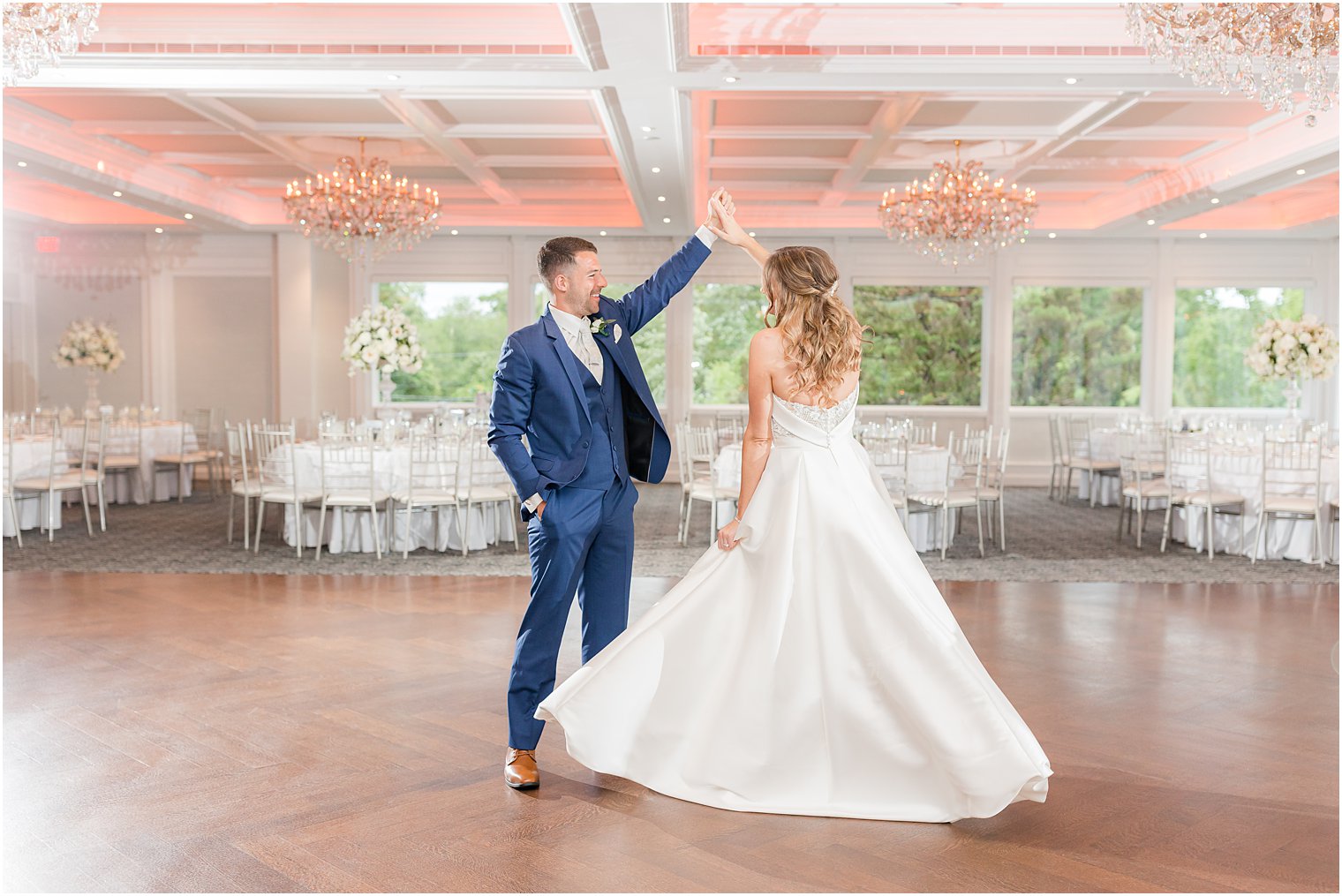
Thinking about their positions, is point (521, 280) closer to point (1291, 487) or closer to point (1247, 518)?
point (1247, 518)

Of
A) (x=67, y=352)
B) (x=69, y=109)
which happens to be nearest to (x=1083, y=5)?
(x=69, y=109)

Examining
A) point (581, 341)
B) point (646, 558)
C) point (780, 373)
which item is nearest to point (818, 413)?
point (780, 373)

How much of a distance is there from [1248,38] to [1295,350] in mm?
5526

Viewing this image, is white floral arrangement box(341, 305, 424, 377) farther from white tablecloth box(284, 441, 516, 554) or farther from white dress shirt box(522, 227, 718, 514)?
white dress shirt box(522, 227, 718, 514)

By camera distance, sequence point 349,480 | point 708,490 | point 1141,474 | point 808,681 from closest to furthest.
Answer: point 808,681 → point 349,480 → point 708,490 → point 1141,474

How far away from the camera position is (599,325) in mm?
3367

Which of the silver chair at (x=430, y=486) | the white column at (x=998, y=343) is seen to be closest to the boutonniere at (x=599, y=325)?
the silver chair at (x=430, y=486)

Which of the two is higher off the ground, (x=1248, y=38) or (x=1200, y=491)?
(x=1248, y=38)

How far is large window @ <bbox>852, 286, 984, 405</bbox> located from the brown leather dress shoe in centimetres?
1116

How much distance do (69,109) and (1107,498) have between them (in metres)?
10.6

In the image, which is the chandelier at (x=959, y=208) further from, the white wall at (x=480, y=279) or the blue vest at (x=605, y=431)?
the blue vest at (x=605, y=431)

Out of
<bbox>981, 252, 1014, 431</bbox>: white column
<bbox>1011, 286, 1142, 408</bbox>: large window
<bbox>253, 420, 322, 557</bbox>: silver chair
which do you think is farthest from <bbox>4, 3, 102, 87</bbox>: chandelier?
<bbox>1011, 286, 1142, 408</bbox>: large window

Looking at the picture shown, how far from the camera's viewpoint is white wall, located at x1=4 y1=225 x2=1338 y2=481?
13.5 metres

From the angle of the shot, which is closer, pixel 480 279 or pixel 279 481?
pixel 279 481
